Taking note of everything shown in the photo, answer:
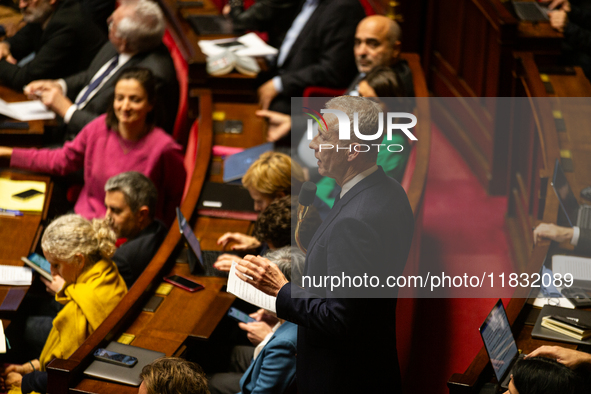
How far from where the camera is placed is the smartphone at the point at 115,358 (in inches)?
76.0

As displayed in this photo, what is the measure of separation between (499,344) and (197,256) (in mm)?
1098

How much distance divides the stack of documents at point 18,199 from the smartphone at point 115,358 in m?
1.04

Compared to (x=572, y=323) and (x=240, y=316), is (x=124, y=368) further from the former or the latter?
(x=572, y=323)

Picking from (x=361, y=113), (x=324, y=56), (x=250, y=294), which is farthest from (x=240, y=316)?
(x=324, y=56)

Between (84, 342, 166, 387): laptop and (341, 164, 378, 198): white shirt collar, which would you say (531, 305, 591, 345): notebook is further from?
(84, 342, 166, 387): laptop

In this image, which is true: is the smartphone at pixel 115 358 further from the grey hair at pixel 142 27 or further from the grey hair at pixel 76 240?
the grey hair at pixel 142 27

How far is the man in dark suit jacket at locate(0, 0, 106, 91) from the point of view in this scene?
143 inches

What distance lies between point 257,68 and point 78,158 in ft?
3.29

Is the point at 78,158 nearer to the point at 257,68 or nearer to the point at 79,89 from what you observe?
the point at 79,89

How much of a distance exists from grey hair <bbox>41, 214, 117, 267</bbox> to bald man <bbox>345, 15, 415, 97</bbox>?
136cm

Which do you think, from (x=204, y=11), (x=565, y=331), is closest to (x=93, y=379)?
(x=565, y=331)

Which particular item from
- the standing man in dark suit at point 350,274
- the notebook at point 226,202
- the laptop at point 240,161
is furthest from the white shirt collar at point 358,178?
the laptop at point 240,161

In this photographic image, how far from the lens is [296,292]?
1530 mm

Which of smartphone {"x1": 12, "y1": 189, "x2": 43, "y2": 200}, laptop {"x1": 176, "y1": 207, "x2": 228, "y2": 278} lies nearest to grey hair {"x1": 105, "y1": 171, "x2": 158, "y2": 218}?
laptop {"x1": 176, "y1": 207, "x2": 228, "y2": 278}
